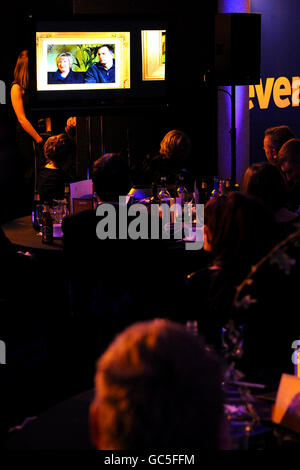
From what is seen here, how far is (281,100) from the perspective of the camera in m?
8.51

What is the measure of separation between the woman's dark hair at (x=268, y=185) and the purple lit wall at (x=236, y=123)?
3.77 meters

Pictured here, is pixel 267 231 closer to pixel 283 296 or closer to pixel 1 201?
pixel 283 296

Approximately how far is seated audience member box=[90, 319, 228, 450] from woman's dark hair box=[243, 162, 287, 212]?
241 cm

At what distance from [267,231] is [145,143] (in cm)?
470

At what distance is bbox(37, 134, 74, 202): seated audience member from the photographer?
4871 mm

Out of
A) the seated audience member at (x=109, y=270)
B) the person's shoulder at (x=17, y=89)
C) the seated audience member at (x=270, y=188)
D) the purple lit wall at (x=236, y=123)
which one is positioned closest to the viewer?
the seated audience member at (x=109, y=270)

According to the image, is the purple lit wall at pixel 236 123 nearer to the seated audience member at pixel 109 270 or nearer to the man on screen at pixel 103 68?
the man on screen at pixel 103 68

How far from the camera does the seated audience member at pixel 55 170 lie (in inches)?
192

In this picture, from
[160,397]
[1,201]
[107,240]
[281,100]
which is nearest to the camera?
[160,397]

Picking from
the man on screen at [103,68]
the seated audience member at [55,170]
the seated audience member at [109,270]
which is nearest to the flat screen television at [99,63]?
the man on screen at [103,68]

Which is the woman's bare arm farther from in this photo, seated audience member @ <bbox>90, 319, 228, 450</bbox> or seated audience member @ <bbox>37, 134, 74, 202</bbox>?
seated audience member @ <bbox>90, 319, 228, 450</bbox>

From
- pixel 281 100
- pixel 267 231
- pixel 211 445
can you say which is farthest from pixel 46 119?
pixel 211 445
